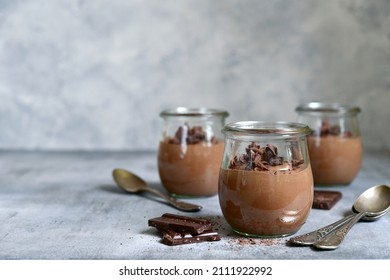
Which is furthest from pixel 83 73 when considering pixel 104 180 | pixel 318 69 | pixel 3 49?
pixel 318 69

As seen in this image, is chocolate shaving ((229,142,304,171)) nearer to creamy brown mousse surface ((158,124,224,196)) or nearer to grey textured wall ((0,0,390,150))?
creamy brown mousse surface ((158,124,224,196))

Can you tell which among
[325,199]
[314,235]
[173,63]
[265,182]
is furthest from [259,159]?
[173,63]

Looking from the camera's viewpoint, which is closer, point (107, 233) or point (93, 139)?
point (107, 233)

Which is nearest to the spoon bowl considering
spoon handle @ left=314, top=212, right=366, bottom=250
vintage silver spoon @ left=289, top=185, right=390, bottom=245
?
vintage silver spoon @ left=289, top=185, right=390, bottom=245

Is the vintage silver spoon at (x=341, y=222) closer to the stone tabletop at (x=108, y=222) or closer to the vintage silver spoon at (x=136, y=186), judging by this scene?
the stone tabletop at (x=108, y=222)

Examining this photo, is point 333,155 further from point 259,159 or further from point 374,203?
point 259,159
